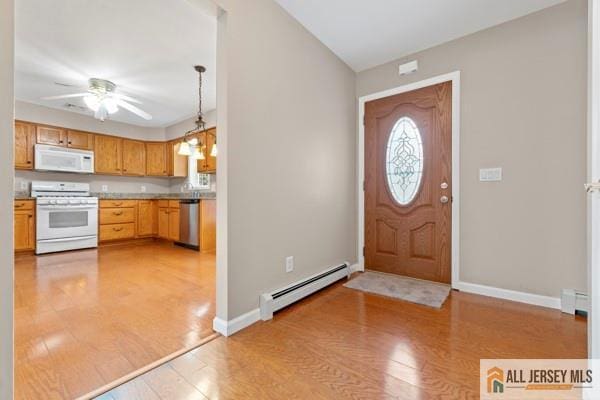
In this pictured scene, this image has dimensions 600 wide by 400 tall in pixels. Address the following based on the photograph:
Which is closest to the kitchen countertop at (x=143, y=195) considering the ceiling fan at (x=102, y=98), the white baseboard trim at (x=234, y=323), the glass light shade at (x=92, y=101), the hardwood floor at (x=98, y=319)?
the hardwood floor at (x=98, y=319)

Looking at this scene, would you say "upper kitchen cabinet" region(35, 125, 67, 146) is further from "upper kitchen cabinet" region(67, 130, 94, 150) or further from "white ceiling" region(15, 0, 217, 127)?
"white ceiling" region(15, 0, 217, 127)

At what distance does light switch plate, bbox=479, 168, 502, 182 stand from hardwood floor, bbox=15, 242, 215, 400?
268 cm

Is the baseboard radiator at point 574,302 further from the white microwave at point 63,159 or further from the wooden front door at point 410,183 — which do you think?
the white microwave at point 63,159

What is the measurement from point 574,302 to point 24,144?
6.97 metres

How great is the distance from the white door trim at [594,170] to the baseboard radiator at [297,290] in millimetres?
1694

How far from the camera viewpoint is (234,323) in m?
1.72

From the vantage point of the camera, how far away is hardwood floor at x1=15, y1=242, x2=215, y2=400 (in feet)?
4.29

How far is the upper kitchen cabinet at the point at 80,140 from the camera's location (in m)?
4.46

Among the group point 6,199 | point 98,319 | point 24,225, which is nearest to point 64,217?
point 24,225

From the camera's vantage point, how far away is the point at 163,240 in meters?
5.48

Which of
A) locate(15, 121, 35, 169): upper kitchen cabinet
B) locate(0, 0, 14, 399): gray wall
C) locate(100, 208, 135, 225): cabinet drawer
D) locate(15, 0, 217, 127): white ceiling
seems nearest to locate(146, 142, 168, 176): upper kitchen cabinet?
locate(100, 208, 135, 225): cabinet drawer

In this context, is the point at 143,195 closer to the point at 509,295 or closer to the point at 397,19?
the point at 397,19

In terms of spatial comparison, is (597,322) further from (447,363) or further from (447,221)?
(447,221)

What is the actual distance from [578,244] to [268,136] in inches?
102
